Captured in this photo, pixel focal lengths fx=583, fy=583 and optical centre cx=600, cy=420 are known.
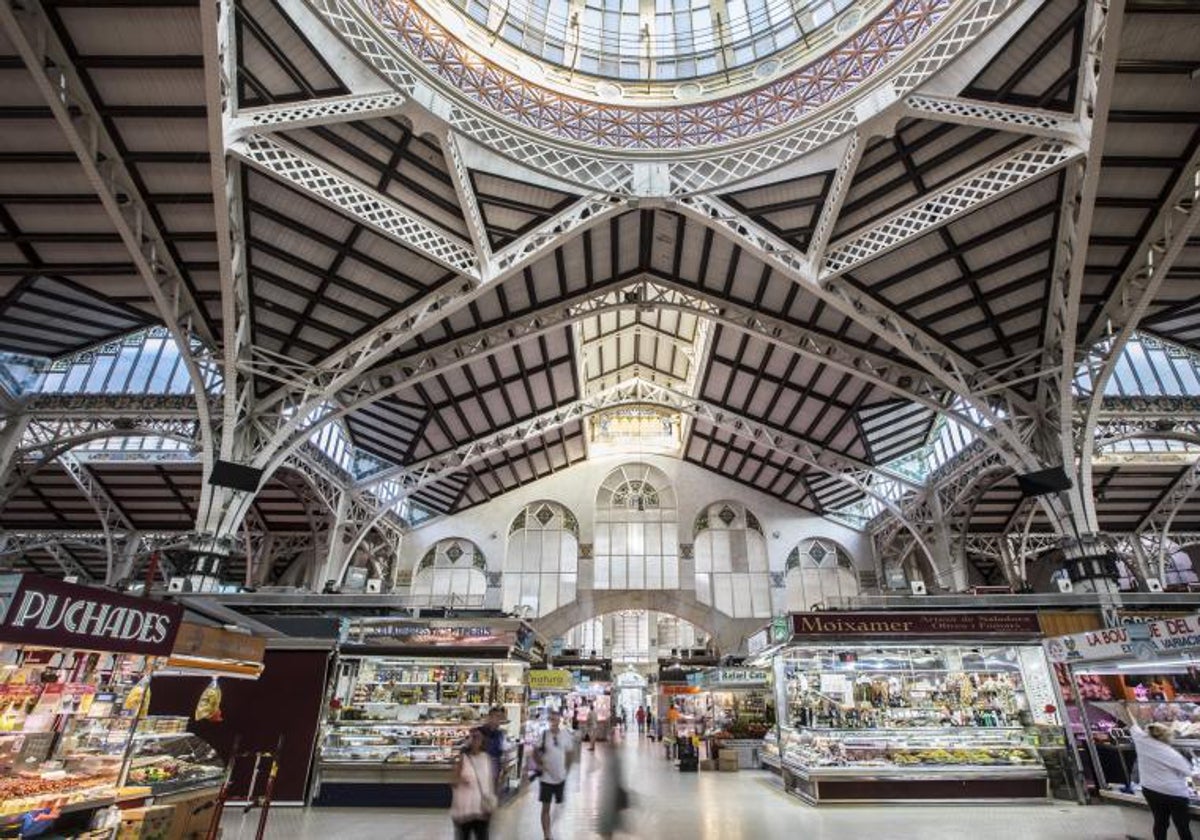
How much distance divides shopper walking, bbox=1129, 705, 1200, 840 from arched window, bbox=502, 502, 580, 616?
2229cm

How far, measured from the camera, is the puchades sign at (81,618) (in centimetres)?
373

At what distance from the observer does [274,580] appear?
2780 cm

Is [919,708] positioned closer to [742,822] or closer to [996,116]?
[742,822]

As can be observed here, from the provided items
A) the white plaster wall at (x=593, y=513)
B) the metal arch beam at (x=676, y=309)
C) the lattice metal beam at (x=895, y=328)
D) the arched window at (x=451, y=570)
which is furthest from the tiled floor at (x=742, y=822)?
the white plaster wall at (x=593, y=513)

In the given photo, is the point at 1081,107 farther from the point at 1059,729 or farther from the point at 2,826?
the point at 2,826

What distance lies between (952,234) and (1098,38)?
461cm

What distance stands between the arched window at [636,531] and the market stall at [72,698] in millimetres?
22329

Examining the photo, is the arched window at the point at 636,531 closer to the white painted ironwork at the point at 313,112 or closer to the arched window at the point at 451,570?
the arched window at the point at 451,570

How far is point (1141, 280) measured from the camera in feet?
38.4

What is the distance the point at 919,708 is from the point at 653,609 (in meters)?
16.4

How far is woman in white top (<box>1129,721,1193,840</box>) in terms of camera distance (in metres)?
5.49

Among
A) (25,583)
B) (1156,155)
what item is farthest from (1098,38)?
(25,583)

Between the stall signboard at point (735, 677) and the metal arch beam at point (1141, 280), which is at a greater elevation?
the metal arch beam at point (1141, 280)

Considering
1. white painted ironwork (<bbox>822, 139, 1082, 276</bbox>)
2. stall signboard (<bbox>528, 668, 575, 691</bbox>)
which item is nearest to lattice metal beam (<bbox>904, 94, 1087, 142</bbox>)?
white painted ironwork (<bbox>822, 139, 1082, 276</bbox>)
